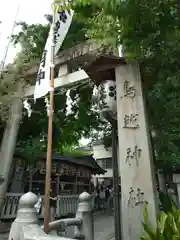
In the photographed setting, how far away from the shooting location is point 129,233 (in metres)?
3.09

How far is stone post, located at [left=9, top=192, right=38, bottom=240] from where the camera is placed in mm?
2451

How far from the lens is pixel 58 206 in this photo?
10102 mm

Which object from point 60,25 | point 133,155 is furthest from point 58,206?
point 60,25

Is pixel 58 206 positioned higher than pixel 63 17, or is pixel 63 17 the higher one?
pixel 63 17

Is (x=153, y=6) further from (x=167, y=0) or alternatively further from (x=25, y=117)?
(x=25, y=117)

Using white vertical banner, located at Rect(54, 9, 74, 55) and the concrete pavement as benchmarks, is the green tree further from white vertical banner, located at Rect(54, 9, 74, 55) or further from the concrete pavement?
the concrete pavement

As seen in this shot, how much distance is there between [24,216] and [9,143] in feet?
17.0

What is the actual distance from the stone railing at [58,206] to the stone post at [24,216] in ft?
19.3

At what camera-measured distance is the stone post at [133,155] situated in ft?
10.3

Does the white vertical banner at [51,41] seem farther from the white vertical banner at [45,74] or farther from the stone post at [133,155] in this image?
the stone post at [133,155]

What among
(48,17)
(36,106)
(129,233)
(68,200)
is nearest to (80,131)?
(36,106)

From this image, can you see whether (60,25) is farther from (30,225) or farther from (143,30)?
(30,225)

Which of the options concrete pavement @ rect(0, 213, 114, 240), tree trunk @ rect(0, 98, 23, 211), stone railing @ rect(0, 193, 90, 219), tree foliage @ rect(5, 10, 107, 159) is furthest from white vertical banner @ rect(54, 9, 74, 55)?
stone railing @ rect(0, 193, 90, 219)

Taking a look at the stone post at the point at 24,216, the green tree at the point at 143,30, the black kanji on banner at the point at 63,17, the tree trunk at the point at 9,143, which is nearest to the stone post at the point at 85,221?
the stone post at the point at 24,216
